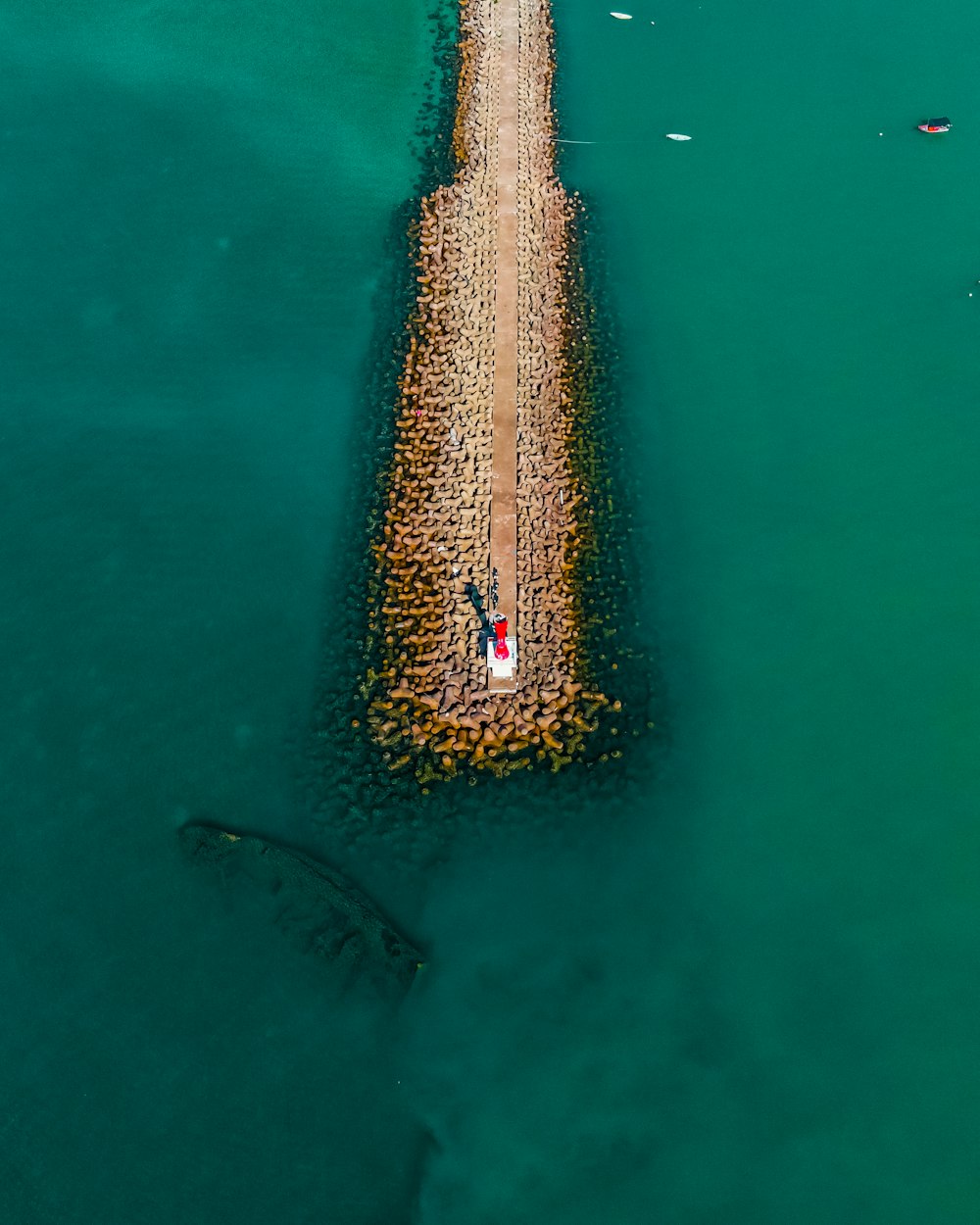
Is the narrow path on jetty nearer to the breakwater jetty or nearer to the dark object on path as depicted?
the breakwater jetty

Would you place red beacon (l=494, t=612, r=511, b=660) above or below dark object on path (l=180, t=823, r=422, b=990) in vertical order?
above

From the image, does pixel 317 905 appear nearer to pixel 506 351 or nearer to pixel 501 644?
pixel 501 644

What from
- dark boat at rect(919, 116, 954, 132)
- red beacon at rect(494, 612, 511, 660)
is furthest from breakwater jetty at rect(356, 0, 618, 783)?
dark boat at rect(919, 116, 954, 132)

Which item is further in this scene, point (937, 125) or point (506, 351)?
point (937, 125)

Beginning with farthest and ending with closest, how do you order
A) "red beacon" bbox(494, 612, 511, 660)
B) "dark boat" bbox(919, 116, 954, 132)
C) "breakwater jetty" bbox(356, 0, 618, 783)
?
"dark boat" bbox(919, 116, 954, 132)
"breakwater jetty" bbox(356, 0, 618, 783)
"red beacon" bbox(494, 612, 511, 660)

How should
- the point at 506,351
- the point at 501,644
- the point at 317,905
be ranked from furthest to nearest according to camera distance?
the point at 506,351, the point at 501,644, the point at 317,905

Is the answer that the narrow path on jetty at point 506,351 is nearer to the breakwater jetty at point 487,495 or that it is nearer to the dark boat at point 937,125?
the breakwater jetty at point 487,495

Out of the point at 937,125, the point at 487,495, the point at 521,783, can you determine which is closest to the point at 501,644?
the point at 521,783
